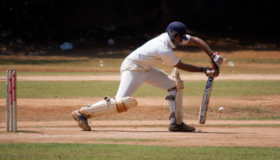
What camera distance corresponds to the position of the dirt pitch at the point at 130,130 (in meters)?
5.71

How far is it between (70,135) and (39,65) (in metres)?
14.3

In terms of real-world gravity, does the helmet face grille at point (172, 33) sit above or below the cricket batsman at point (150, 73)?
above

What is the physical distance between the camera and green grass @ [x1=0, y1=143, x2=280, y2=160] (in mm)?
4694

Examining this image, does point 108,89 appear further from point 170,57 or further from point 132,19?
point 132,19

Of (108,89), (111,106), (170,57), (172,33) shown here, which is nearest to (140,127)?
(111,106)

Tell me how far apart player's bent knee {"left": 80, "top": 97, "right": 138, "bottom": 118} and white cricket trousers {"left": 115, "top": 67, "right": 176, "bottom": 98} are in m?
0.15

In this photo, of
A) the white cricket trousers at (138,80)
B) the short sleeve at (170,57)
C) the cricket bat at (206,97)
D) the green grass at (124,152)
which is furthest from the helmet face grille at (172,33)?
the green grass at (124,152)

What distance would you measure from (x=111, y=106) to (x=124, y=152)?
134cm

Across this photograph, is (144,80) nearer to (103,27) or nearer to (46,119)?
(46,119)

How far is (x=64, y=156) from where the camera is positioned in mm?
4680

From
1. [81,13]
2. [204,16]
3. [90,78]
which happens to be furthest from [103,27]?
[90,78]

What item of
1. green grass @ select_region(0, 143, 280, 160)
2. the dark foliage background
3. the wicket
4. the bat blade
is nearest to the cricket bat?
the bat blade

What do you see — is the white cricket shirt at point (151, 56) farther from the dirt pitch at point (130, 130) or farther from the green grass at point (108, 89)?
the green grass at point (108, 89)

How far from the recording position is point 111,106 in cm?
612
